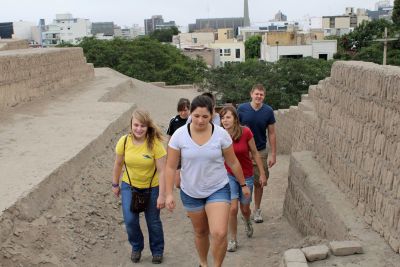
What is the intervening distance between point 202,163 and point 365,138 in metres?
1.75

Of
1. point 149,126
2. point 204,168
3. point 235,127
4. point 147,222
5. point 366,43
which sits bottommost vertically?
point 147,222

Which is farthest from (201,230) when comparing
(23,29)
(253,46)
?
(23,29)

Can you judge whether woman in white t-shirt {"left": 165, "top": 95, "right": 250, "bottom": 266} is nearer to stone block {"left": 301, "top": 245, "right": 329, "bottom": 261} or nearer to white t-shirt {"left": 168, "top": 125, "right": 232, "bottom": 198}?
white t-shirt {"left": 168, "top": 125, "right": 232, "bottom": 198}

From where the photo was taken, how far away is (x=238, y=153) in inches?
221

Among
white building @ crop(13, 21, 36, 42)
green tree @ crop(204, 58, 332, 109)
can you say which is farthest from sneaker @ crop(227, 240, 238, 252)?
white building @ crop(13, 21, 36, 42)

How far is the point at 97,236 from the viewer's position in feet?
20.3

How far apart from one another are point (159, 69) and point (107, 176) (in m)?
30.0

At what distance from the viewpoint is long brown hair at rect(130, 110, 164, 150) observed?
4.91m

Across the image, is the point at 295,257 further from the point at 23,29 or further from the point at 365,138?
the point at 23,29

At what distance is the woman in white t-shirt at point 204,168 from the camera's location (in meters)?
4.43

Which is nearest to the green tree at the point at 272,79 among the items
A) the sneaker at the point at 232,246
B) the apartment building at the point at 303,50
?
the sneaker at the point at 232,246

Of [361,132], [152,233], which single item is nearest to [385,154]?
[361,132]

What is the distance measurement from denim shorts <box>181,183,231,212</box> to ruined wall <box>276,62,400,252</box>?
53.2 inches

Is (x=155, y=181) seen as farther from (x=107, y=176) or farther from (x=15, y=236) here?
(x=107, y=176)
